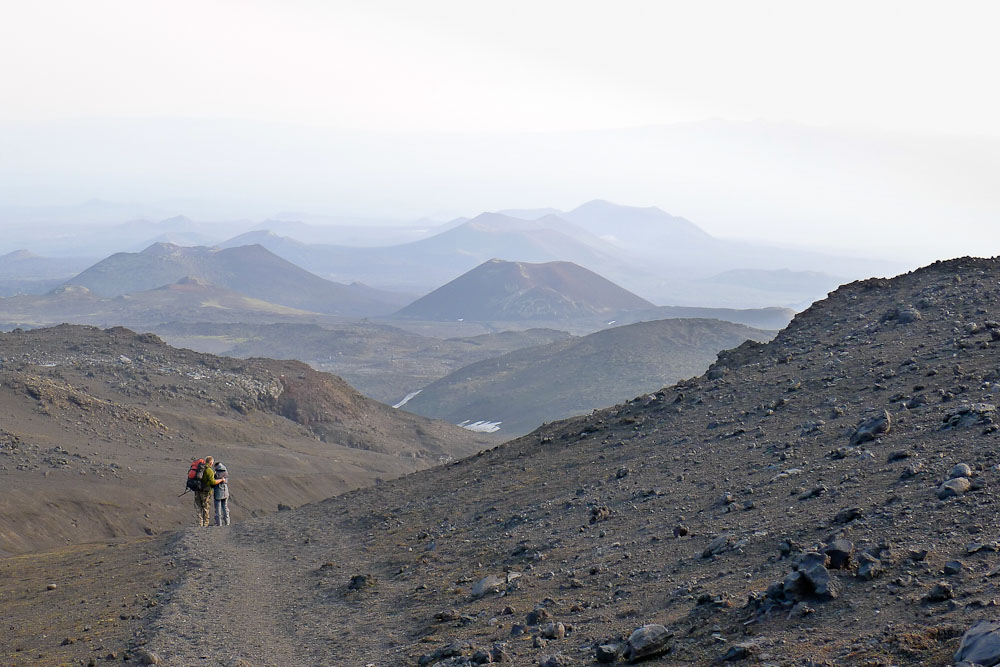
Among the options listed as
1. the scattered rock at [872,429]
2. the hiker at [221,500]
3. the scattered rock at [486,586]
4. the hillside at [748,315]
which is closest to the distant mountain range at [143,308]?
the hillside at [748,315]

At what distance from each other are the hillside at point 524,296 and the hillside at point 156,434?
117 m

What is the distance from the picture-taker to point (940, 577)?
691 cm

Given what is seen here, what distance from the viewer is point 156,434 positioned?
32.9m

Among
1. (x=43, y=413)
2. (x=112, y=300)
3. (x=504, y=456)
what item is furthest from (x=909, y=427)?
(x=112, y=300)

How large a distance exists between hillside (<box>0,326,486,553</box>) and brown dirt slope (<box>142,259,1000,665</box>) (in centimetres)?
586

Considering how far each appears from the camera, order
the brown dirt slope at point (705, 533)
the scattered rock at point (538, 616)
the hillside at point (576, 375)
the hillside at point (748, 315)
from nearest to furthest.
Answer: the brown dirt slope at point (705, 533) < the scattered rock at point (538, 616) < the hillside at point (576, 375) < the hillside at point (748, 315)

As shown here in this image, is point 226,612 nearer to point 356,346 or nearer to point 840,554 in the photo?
point 840,554

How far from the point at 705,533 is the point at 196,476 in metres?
11.8

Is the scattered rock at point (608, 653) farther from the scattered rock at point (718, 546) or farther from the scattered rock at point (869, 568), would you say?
the scattered rock at point (718, 546)

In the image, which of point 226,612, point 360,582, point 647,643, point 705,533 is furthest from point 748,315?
point 647,643

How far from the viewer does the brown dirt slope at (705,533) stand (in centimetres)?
700

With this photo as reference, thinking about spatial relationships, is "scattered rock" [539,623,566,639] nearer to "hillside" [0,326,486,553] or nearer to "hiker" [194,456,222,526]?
"hiker" [194,456,222,526]

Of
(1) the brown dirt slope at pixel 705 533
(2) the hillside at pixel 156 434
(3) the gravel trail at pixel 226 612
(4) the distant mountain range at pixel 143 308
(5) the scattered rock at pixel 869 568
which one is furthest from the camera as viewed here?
(4) the distant mountain range at pixel 143 308

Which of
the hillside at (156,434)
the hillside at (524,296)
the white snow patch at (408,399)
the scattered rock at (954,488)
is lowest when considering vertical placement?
the white snow patch at (408,399)
